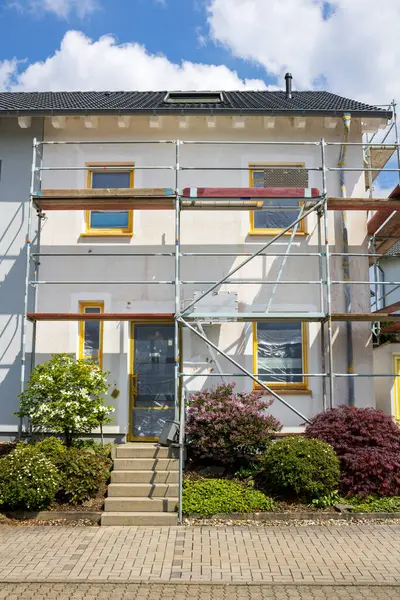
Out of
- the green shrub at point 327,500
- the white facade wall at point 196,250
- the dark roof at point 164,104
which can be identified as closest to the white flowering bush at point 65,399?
the white facade wall at point 196,250

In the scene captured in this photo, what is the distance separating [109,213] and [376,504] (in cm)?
721

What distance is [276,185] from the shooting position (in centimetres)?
1228

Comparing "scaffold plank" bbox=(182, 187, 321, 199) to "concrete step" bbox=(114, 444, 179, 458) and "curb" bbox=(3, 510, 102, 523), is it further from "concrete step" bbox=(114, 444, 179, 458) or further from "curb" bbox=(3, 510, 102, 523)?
"curb" bbox=(3, 510, 102, 523)

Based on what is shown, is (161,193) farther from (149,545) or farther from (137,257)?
(149,545)

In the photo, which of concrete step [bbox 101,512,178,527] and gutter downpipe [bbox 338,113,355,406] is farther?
gutter downpipe [bbox 338,113,355,406]

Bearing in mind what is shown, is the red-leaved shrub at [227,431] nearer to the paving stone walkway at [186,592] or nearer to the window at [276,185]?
the paving stone walkway at [186,592]

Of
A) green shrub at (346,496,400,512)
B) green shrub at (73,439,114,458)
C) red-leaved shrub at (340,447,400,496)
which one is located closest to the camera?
green shrub at (346,496,400,512)

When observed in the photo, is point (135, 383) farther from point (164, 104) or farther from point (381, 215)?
point (164, 104)

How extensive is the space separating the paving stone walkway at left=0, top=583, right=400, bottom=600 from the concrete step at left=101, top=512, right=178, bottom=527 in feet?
7.26

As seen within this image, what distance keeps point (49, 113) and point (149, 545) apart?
8145mm

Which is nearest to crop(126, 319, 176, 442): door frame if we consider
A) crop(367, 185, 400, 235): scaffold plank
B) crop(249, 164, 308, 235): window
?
crop(249, 164, 308, 235): window

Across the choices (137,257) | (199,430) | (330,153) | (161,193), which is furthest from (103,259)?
(330,153)

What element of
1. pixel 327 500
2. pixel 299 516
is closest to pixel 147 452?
pixel 299 516

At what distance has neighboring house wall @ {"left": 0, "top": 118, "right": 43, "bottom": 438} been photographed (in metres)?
11.4
